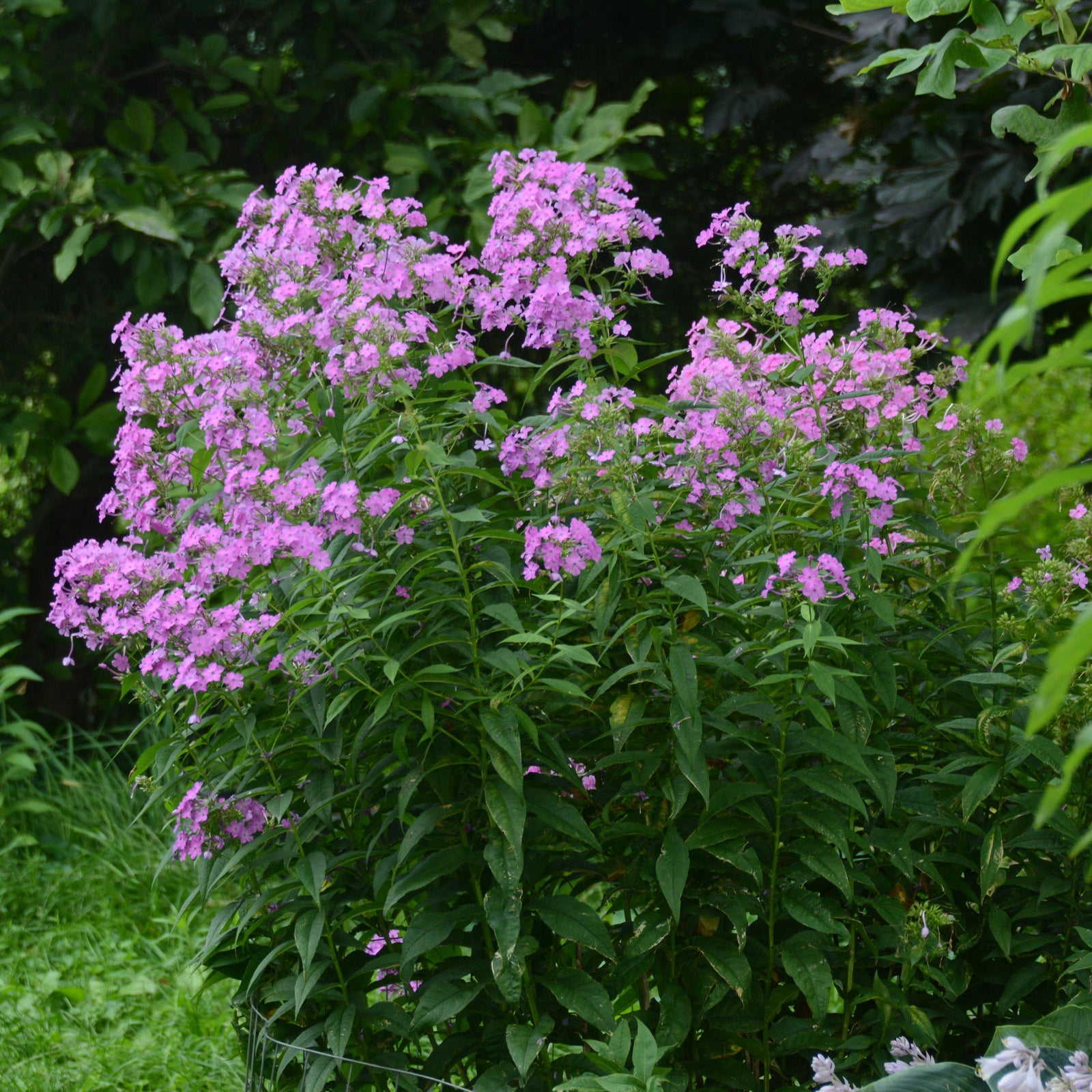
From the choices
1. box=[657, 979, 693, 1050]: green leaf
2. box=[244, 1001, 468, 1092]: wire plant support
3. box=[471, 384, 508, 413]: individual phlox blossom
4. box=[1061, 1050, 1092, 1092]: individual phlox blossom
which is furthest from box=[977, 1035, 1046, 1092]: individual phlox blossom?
box=[471, 384, 508, 413]: individual phlox blossom

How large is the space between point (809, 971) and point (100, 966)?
2.43 meters

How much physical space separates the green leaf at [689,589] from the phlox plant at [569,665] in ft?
0.04

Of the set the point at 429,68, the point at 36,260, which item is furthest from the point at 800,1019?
the point at 36,260

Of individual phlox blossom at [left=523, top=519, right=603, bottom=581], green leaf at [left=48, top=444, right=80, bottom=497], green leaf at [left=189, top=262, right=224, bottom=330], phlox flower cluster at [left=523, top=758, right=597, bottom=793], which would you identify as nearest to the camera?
individual phlox blossom at [left=523, top=519, right=603, bottom=581]

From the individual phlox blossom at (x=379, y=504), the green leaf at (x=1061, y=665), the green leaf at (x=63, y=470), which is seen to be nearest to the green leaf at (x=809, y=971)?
the individual phlox blossom at (x=379, y=504)

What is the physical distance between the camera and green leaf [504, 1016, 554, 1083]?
1.65 meters

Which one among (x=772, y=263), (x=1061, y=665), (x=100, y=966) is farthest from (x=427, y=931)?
(x=100, y=966)

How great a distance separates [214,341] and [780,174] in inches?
118

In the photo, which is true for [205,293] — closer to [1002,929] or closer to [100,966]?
[100,966]

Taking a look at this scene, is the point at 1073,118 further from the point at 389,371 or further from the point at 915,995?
the point at 915,995

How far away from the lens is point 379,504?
5.58 feet

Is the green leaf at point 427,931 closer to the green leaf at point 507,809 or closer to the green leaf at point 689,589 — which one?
the green leaf at point 507,809

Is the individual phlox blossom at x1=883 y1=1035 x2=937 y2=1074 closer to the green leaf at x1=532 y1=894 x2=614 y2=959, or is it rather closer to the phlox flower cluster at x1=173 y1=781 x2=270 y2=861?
the green leaf at x1=532 y1=894 x2=614 y2=959

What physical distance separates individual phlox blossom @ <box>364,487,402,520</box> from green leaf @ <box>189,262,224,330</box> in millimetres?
2445
